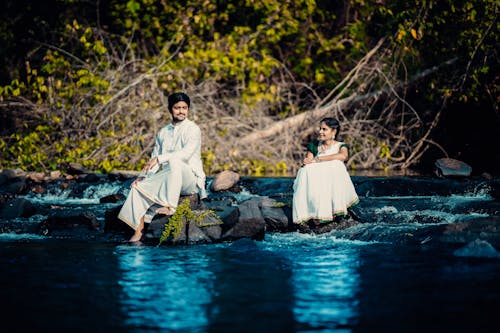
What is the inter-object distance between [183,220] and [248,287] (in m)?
2.43

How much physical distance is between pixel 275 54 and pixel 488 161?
22.2 ft

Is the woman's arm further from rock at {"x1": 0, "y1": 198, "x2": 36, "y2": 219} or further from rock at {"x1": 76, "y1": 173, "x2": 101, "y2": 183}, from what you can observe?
rock at {"x1": 76, "y1": 173, "x2": 101, "y2": 183}

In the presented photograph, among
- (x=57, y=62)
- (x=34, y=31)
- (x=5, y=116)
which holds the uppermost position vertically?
(x=34, y=31)

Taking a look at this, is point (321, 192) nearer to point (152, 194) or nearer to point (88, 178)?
point (152, 194)

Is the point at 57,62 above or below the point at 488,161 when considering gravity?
above

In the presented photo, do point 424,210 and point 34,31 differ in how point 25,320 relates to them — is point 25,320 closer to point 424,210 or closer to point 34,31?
point 424,210

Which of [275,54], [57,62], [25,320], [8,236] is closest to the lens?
[25,320]

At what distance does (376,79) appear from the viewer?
15.9m

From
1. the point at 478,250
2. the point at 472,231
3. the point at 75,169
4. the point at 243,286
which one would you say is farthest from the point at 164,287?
the point at 75,169

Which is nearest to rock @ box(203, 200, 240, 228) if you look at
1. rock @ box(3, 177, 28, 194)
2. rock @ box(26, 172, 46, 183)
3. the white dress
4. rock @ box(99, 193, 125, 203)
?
the white dress

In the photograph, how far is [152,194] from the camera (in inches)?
303

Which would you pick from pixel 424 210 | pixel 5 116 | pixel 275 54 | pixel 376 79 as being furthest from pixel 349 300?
pixel 275 54

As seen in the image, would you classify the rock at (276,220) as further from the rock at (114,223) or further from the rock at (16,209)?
the rock at (16,209)

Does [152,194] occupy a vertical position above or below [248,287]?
above
